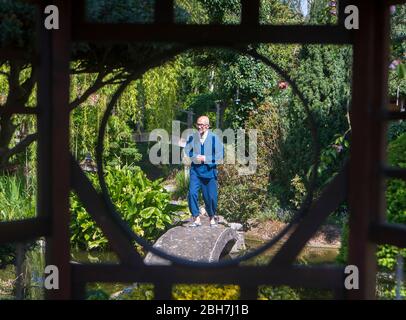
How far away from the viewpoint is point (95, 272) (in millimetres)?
1758

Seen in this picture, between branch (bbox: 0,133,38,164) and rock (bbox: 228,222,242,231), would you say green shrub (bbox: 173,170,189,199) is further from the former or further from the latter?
branch (bbox: 0,133,38,164)

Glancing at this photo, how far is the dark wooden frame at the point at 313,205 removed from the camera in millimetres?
1706

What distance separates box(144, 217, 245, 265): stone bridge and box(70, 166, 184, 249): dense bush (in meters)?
0.27

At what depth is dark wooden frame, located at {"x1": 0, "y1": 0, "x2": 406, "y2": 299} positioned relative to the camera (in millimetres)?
1706

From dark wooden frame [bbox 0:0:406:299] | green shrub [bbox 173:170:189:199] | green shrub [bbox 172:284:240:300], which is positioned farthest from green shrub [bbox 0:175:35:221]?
green shrub [bbox 173:170:189:199]

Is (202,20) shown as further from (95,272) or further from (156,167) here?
(95,272)

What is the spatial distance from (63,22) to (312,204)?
0.91 metres

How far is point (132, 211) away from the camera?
4.93m

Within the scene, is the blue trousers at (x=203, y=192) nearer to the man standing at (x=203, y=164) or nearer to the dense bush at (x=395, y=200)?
the man standing at (x=203, y=164)

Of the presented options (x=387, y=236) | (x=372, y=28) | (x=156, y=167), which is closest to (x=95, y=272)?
(x=387, y=236)

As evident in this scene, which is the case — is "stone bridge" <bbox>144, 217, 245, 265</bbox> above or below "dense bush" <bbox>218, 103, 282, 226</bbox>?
below

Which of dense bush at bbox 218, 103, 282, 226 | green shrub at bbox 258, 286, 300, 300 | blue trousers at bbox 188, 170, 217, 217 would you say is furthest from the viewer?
dense bush at bbox 218, 103, 282, 226

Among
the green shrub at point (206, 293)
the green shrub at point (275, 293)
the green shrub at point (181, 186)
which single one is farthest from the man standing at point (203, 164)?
the green shrub at point (206, 293)

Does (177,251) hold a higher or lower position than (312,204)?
lower
